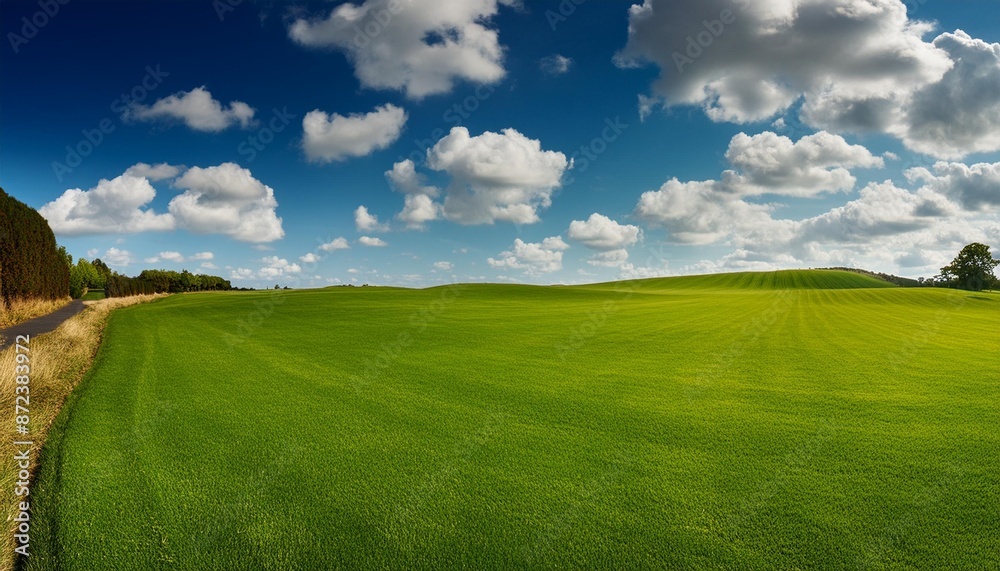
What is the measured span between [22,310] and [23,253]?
4.01m

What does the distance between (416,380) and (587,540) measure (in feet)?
24.3

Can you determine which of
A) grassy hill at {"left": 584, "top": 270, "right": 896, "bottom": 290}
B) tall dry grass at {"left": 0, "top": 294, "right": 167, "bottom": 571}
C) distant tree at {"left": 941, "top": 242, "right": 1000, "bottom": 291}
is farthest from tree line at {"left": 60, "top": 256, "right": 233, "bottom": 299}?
Result: distant tree at {"left": 941, "top": 242, "right": 1000, "bottom": 291}

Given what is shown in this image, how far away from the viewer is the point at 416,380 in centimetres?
1179

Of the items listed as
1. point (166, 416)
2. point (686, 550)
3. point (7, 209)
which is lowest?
point (686, 550)

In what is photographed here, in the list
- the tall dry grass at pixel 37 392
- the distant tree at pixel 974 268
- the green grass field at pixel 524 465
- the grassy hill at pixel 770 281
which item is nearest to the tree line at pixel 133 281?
the tall dry grass at pixel 37 392

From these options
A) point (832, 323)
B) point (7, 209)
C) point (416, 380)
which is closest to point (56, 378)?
point (416, 380)

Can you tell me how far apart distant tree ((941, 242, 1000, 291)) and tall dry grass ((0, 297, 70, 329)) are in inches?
4650

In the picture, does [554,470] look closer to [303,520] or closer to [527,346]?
[303,520]

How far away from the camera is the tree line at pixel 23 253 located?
81.8ft

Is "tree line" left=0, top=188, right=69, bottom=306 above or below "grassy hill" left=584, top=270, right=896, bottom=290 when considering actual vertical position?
A: above

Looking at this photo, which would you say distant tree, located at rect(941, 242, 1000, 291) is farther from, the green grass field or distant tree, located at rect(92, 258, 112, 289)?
distant tree, located at rect(92, 258, 112, 289)

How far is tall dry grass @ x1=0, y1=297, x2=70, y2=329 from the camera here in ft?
71.8

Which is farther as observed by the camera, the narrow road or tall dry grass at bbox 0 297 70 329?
tall dry grass at bbox 0 297 70 329

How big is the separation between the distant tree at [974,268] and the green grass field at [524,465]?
93.2 m
